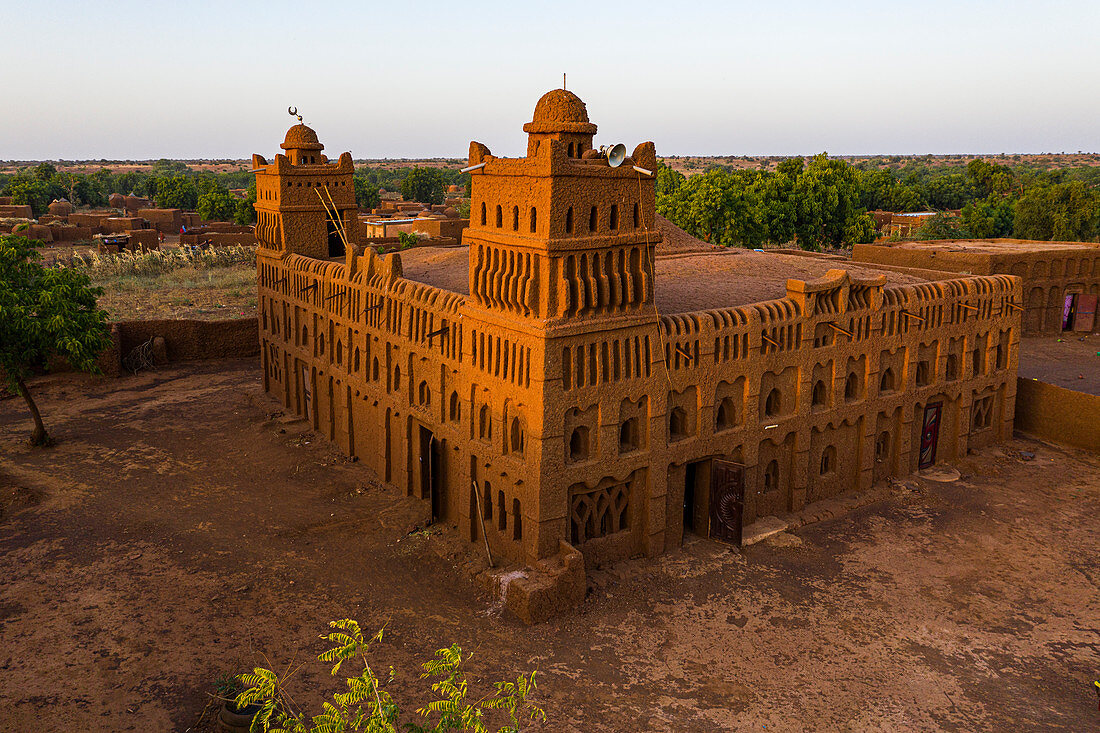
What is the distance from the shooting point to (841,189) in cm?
5312

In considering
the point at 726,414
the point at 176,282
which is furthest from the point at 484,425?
the point at 176,282

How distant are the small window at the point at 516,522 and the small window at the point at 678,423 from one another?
3.86 m

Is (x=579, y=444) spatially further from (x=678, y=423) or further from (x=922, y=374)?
(x=922, y=374)

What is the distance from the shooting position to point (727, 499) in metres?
18.5

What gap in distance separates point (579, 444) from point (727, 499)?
401 cm

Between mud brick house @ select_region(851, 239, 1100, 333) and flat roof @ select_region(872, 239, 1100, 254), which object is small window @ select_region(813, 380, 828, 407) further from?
flat roof @ select_region(872, 239, 1100, 254)

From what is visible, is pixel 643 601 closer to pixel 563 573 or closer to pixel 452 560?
pixel 563 573

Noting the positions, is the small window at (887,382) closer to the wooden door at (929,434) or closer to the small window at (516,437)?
the wooden door at (929,434)

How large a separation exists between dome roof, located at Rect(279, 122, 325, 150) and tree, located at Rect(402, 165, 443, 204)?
81845 millimetres

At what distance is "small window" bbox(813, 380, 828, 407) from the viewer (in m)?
20.6

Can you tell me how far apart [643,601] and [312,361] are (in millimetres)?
14266

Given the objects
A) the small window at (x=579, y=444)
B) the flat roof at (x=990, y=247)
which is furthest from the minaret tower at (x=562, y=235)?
the flat roof at (x=990, y=247)

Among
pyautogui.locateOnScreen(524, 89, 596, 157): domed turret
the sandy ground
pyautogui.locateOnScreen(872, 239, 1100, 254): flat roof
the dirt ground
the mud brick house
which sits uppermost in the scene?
pyautogui.locateOnScreen(524, 89, 596, 157): domed turret

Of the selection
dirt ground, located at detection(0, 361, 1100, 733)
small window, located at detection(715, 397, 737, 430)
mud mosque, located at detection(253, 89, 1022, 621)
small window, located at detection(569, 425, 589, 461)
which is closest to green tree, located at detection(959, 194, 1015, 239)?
mud mosque, located at detection(253, 89, 1022, 621)
